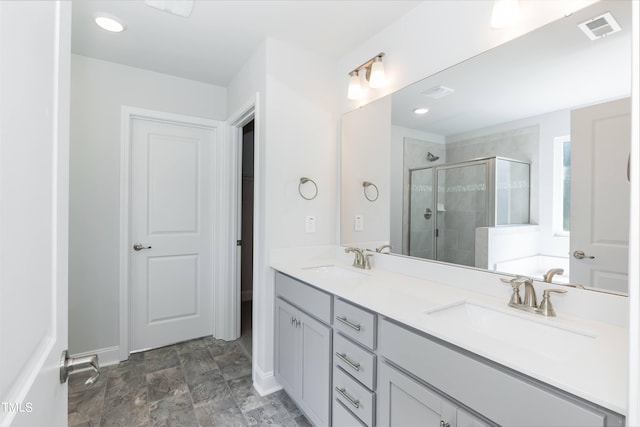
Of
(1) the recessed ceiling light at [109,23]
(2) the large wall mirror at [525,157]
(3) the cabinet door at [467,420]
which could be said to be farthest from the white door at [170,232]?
(3) the cabinet door at [467,420]

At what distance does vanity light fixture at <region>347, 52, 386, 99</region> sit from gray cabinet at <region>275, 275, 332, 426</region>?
1346 mm

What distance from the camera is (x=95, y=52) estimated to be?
233 cm

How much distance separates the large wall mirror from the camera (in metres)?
1.10

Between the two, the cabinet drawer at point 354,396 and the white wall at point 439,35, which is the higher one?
the white wall at point 439,35

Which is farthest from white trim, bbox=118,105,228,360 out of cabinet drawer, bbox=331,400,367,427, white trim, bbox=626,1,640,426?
white trim, bbox=626,1,640,426

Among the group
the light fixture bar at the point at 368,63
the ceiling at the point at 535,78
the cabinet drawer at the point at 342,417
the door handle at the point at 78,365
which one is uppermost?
the light fixture bar at the point at 368,63

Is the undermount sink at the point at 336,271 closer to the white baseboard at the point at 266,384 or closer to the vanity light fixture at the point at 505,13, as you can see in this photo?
the white baseboard at the point at 266,384

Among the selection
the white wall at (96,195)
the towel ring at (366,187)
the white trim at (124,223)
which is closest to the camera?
the towel ring at (366,187)

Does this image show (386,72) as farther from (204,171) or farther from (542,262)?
(204,171)

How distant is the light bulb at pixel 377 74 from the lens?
194 centimetres

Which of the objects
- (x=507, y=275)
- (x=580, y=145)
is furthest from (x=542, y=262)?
(x=580, y=145)

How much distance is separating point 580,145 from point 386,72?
3.87ft

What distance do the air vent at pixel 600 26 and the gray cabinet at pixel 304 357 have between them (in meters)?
1.54

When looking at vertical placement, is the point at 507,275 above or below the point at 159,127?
below
